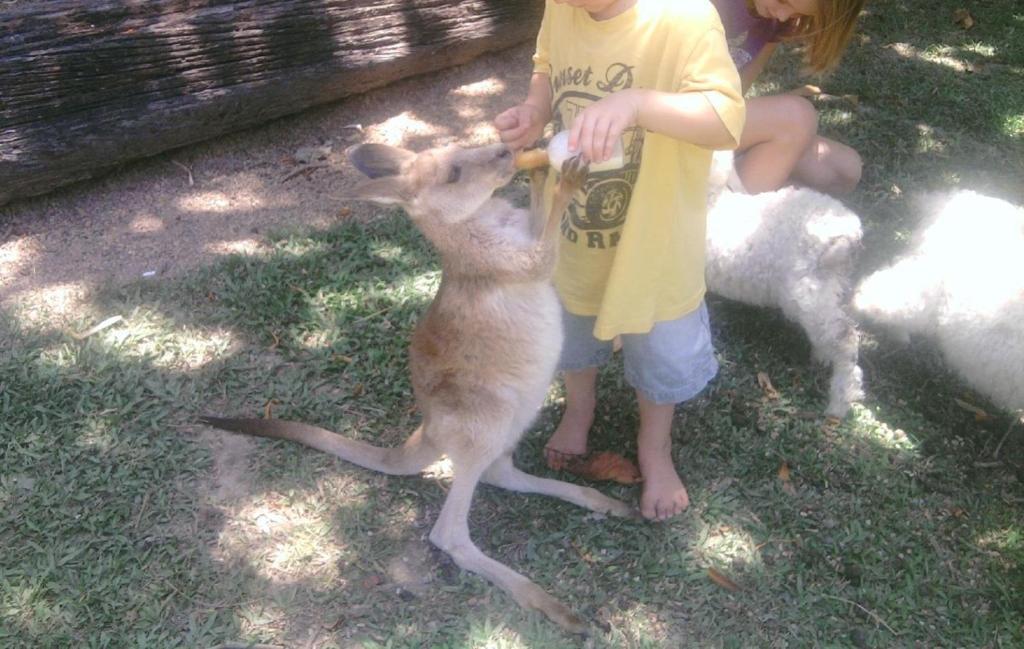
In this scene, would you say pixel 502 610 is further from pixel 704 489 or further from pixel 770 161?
pixel 770 161

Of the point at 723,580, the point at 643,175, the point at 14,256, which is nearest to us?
the point at 643,175

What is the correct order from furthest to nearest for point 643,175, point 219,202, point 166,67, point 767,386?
point 219,202, point 166,67, point 767,386, point 643,175

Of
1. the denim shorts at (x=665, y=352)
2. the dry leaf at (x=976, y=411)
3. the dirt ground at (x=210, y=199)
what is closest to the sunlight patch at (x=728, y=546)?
the denim shorts at (x=665, y=352)

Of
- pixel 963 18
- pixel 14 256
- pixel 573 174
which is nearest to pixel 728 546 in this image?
pixel 573 174

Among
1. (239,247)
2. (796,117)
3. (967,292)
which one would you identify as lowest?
(239,247)

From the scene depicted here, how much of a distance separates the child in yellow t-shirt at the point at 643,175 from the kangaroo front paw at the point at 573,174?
1.7 inches

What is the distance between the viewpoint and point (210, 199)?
4.21 metres

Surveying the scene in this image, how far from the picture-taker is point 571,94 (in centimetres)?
229

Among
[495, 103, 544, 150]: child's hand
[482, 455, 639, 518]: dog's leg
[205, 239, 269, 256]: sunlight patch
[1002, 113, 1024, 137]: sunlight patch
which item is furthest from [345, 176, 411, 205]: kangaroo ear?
[1002, 113, 1024, 137]: sunlight patch

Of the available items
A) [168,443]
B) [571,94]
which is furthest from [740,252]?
[168,443]

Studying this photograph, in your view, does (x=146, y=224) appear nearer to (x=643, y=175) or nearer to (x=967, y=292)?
(x=643, y=175)

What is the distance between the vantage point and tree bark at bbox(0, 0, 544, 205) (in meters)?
3.75

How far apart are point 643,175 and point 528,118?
0.44m

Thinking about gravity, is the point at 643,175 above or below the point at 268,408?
above
